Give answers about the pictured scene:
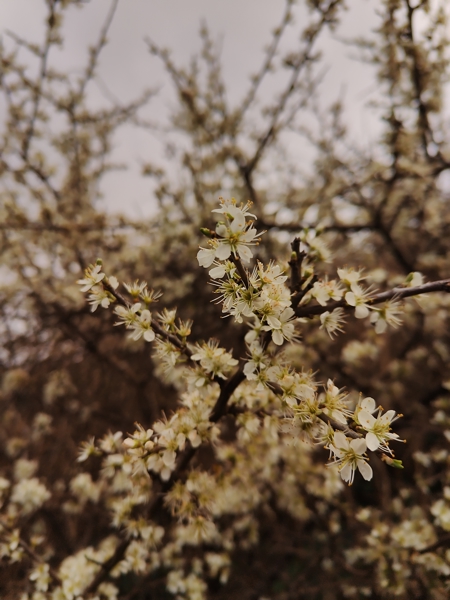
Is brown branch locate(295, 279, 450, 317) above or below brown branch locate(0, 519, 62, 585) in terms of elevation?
above

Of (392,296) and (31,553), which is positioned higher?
(392,296)

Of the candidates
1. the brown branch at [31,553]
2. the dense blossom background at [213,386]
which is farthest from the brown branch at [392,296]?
the brown branch at [31,553]

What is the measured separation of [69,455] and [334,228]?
340 cm

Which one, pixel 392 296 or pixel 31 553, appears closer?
pixel 392 296

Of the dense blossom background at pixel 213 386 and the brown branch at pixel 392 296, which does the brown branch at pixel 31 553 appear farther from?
the brown branch at pixel 392 296

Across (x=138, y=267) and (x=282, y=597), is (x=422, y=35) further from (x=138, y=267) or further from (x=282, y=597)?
(x=282, y=597)

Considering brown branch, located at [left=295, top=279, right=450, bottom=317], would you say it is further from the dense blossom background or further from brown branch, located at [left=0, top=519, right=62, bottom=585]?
brown branch, located at [left=0, top=519, right=62, bottom=585]

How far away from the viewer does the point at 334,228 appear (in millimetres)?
3490

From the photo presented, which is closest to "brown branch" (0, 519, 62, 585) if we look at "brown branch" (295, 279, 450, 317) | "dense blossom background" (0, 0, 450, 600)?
"dense blossom background" (0, 0, 450, 600)

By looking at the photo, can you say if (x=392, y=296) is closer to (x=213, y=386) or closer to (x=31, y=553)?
(x=213, y=386)

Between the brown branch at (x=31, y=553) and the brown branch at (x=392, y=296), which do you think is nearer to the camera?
the brown branch at (x=392, y=296)

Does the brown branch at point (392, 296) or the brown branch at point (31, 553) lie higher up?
the brown branch at point (392, 296)

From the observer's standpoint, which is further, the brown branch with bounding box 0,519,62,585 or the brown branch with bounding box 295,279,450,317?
the brown branch with bounding box 0,519,62,585

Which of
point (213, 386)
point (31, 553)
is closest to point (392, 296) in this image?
point (213, 386)
